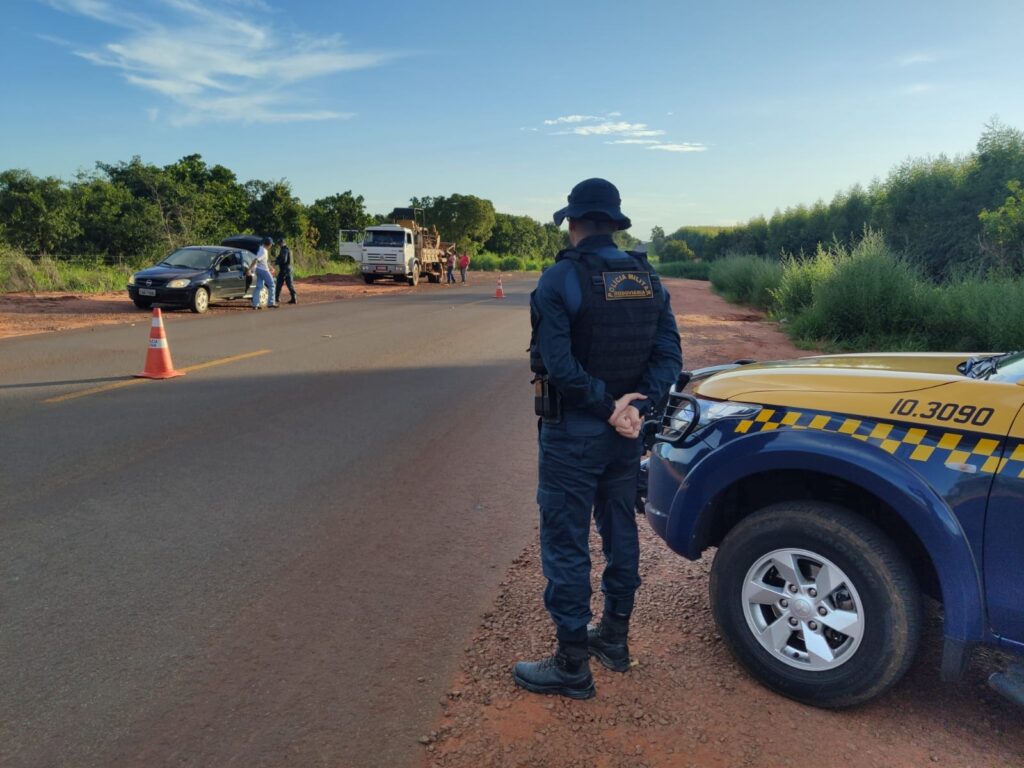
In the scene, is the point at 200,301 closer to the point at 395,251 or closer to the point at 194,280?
the point at 194,280

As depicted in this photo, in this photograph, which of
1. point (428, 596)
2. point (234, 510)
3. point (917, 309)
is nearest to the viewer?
point (428, 596)

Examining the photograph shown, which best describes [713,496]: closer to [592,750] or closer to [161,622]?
[592,750]

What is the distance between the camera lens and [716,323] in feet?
59.7

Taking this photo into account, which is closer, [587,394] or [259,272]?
[587,394]

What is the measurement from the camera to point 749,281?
2862cm

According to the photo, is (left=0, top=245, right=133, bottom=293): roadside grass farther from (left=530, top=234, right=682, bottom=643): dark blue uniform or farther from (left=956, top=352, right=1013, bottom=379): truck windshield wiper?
(left=956, top=352, right=1013, bottom=379): truck windshield wiper

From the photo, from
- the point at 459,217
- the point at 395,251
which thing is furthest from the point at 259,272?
the point at 459,217

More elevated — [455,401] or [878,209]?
[878,209]

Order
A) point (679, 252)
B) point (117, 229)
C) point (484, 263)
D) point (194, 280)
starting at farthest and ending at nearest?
point (679, 252) → point (484, 263) → point (117, 229) → point (194, 280)

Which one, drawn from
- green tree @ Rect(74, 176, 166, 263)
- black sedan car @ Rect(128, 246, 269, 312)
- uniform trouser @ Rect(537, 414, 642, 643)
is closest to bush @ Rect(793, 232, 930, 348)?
uniform trouser @ Rect(537, 414, 642, 643)

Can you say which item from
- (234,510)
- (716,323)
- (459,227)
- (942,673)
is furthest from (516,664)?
(459,227)

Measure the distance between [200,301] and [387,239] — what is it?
1565cm

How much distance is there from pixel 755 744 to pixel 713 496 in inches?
36.3

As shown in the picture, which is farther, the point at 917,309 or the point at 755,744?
the point at 917,309
